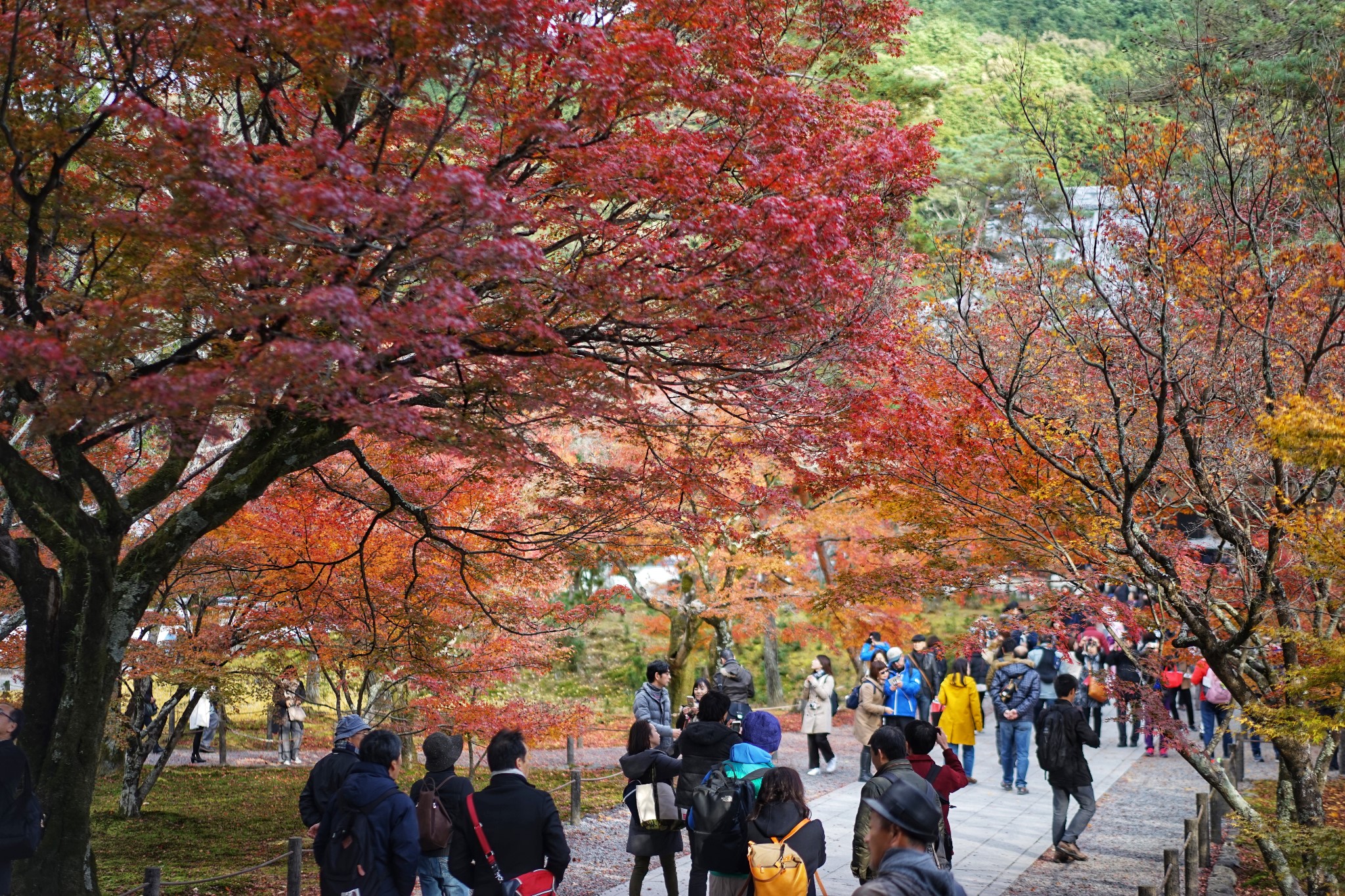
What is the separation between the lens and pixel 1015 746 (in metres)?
13.0

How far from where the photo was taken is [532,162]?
717 cm

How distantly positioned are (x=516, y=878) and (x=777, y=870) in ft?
4.49

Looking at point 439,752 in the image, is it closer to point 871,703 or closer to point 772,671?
point 871,703

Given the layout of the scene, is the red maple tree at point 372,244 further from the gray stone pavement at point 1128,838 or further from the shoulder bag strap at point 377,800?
the gray stone pavement at point 1128,838

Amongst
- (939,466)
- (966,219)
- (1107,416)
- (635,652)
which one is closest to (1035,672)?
(1107,416)

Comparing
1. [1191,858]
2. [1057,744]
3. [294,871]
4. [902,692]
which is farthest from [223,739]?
[1191,858]

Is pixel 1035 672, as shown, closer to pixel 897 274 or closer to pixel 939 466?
pixel 939 466

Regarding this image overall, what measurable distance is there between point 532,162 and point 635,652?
22.2m

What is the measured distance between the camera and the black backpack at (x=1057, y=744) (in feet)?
30.0

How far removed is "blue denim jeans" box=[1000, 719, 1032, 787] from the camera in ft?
41.9

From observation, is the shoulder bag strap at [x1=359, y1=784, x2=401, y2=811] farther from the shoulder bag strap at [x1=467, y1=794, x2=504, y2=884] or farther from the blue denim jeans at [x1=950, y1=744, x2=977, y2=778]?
the blue denim jeans at [x1=950, y1=744, x2=977, y2=778]

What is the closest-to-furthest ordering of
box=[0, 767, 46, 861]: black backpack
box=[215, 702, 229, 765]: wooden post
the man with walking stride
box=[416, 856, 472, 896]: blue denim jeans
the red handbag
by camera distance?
the red handbag, box=[0, 767, 46, 861]: black backpack, box=[416, 856, 472, 896]: blue denim jeans, the man with walking stride, box=[215, 702, 229, 765]: wooden post

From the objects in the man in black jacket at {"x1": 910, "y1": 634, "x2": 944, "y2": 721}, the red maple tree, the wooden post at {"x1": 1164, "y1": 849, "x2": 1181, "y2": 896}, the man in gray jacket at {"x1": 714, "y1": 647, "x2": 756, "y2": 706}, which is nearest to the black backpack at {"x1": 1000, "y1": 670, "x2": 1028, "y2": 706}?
the man in black jacket at {"x1": 910, "y1": 634, "x2": 944, "y2": 721}

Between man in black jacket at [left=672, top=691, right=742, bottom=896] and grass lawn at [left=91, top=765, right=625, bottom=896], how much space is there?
15.4 ft
